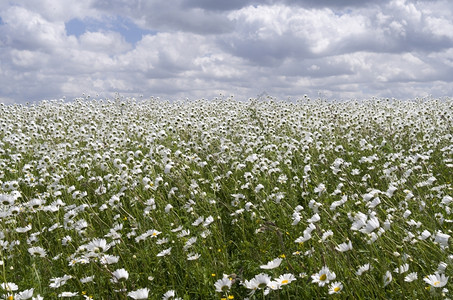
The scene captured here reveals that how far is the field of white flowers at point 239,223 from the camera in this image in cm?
319

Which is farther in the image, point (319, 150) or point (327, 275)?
point (319, 150)

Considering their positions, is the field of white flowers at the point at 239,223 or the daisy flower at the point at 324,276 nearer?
the daisy flower at the point at 324,276

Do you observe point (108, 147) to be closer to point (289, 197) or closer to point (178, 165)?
point (178, 165)

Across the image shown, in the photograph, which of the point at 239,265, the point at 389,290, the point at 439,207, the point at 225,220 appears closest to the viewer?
the point at 389,290

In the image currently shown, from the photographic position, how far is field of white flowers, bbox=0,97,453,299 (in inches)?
126

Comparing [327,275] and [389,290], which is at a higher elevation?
[327,275]

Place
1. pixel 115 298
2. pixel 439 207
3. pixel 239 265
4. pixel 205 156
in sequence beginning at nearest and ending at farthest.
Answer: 1. pixel 115 298
2. pixel 239 265
3. pixel 439 207
4. pixel 205 156

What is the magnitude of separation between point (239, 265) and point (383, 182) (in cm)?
309

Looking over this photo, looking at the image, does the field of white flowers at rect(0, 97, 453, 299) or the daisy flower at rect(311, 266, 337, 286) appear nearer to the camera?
the daisy flower at rect(311, 266, 337, 286)

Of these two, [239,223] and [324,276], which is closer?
[324,276]

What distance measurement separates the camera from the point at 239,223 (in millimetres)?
5176

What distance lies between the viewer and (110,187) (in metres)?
6.62

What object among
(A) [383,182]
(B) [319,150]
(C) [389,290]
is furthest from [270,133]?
(C) [389,290]

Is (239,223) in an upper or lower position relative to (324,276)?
lower
